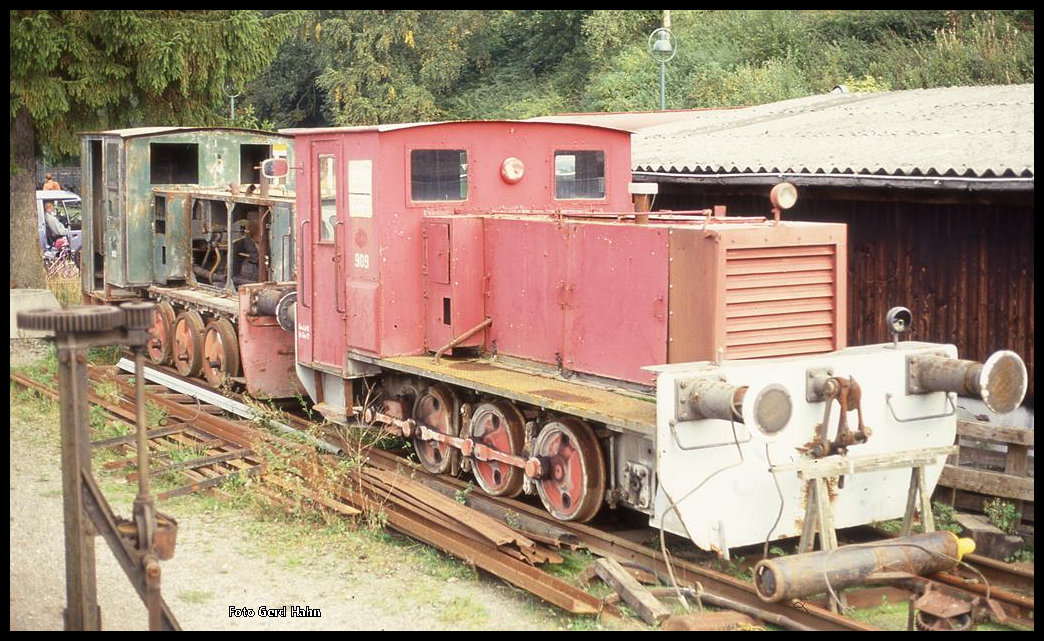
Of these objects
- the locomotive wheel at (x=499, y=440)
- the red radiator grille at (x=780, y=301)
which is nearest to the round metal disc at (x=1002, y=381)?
the red radiator grille at (x=780, y=301)

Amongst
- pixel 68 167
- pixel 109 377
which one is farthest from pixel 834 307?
pixel 68 167

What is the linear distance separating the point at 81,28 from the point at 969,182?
1158 cm

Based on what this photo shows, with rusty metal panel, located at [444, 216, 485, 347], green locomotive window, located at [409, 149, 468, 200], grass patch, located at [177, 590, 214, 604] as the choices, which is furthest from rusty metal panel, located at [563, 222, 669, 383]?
grass patch, located at [177, 590, 214, 604]

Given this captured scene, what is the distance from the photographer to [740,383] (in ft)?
25.4

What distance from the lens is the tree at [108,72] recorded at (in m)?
16.0

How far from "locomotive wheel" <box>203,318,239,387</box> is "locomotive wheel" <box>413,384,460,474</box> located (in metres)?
3.71

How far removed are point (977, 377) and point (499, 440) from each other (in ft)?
11.7

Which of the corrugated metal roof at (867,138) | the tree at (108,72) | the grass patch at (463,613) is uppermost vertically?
the tree at (108,72)

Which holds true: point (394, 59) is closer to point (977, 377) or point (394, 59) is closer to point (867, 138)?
point (867, 138)

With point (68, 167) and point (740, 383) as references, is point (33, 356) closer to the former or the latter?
point (740, 383)

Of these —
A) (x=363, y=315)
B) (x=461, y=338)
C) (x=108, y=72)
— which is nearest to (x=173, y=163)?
(x=108, y=72)

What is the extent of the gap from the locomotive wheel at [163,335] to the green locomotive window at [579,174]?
21.7 ft

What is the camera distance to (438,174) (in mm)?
10367

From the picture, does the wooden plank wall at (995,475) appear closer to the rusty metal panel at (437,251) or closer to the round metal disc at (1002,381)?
the round metal disc at (1002,381)
